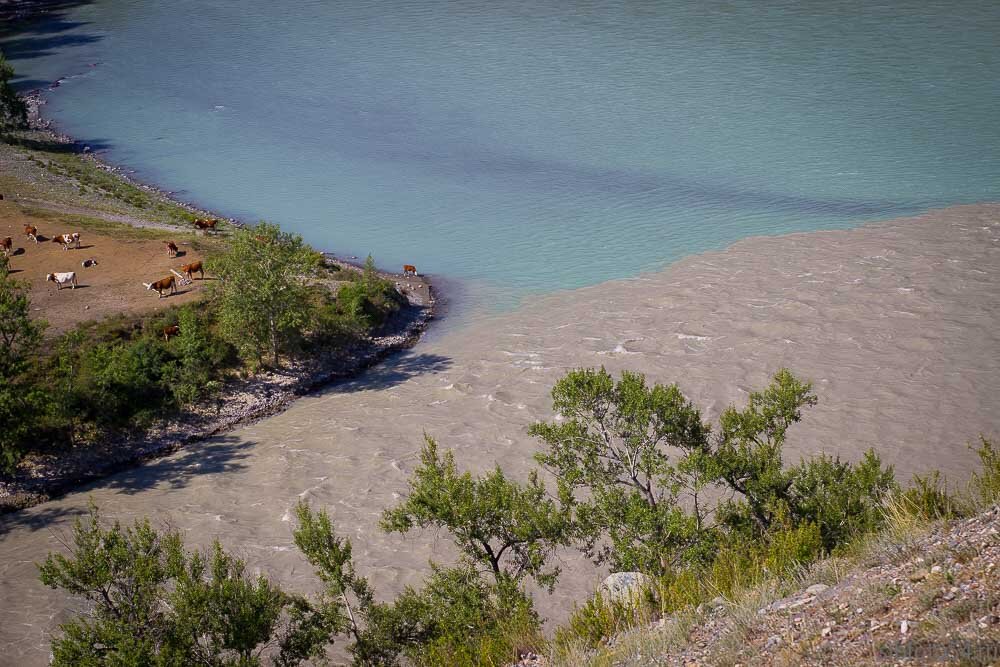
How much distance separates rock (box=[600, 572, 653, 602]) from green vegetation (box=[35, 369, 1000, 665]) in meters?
0.16

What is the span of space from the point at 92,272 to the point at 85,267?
1.91 ft

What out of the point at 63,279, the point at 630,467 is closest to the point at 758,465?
the point at 630,467

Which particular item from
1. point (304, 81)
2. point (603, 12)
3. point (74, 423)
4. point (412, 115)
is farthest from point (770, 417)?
point (603, 12)

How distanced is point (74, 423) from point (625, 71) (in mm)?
50349

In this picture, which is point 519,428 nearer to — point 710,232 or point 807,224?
point 710,232

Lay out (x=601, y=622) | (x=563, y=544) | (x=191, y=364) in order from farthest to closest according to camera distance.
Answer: (x=191, y=364) → (x=563, y=544) → (x=601, y=622)

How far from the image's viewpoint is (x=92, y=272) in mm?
33938

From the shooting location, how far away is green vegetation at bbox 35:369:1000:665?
42.3ft

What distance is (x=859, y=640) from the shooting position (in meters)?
9.58

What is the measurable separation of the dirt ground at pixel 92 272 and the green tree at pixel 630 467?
20700 mm

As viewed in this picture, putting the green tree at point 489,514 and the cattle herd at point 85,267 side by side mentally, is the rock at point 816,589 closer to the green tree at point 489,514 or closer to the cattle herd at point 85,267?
the green tree at point 489,514

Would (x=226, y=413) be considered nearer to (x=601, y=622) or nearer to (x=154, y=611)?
(x=154, y=611)

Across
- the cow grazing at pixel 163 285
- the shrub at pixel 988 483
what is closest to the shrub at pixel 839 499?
the shrub at pixel 988 483

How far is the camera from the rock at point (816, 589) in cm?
1146
